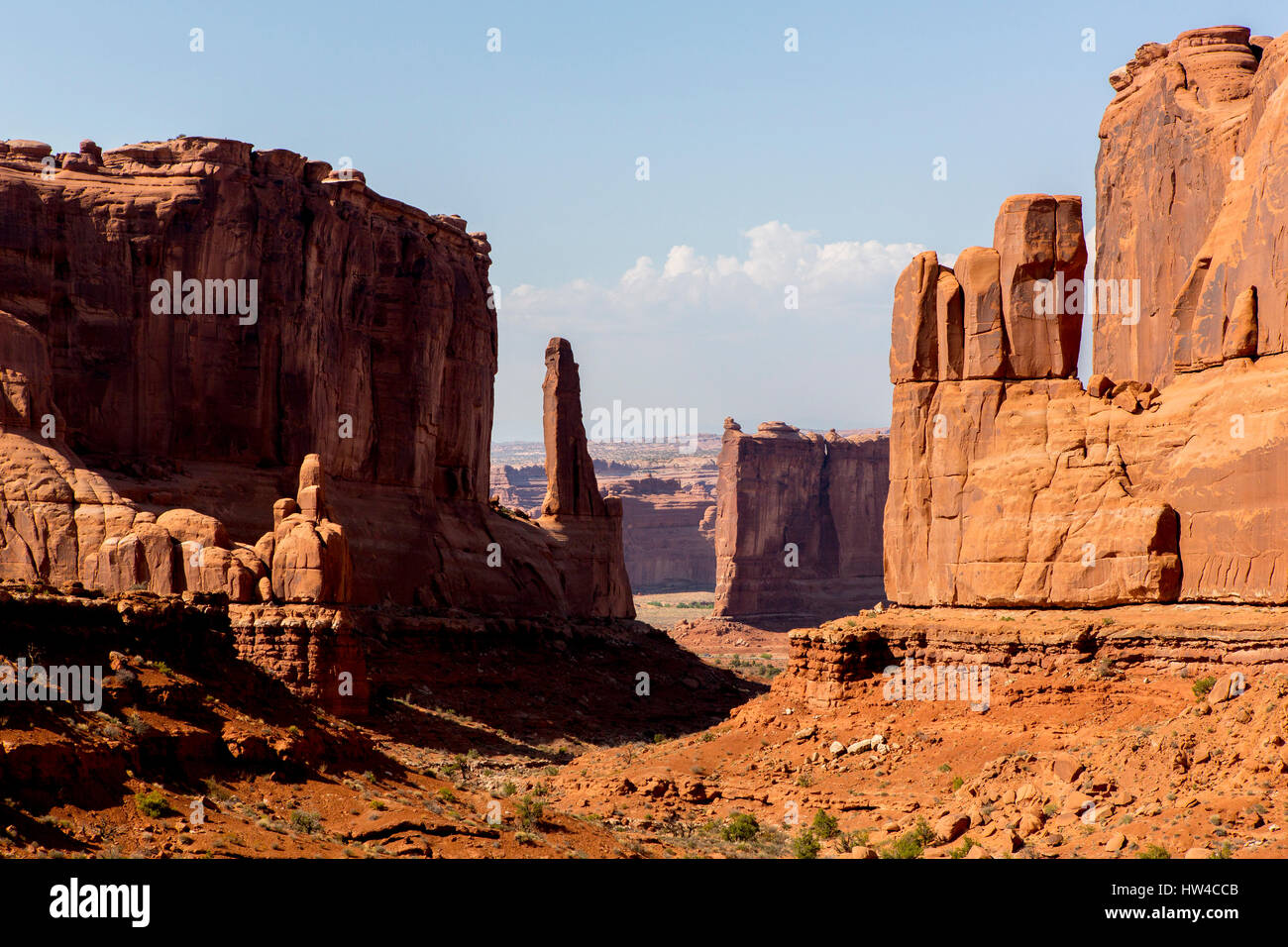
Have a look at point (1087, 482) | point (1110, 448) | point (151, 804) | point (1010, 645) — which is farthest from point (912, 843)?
point (151, 804)

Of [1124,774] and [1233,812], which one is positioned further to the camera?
[1124,774]

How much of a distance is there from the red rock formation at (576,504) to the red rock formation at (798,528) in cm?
4316

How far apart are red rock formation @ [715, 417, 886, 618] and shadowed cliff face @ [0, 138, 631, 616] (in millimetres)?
51248

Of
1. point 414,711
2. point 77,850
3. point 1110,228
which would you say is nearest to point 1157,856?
point 77,850

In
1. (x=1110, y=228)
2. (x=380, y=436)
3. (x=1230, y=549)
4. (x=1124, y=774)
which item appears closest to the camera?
(x=1124, y=774)

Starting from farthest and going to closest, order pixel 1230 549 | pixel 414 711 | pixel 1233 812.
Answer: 1. pixel 414 711
2. pixel 1230 549
3. pixel 1233 812

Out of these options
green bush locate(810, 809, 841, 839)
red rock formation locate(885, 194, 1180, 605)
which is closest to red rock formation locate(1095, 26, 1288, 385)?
red rock formation locate(885, 194, 1180, 605)

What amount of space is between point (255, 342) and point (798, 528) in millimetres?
64582

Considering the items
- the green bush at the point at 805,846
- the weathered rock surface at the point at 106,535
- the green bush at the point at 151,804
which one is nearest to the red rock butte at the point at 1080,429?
the green bush at the point at 805,846

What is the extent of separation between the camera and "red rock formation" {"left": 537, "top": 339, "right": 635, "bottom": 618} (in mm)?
66875
